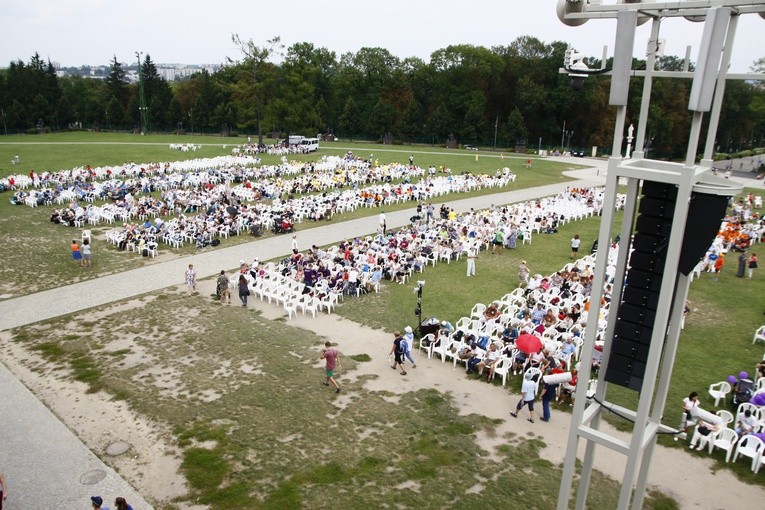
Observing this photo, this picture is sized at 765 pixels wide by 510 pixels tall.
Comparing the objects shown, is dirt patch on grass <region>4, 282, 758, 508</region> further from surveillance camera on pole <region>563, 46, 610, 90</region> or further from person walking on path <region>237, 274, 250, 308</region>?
surveillance camera on pole <region>563, 46, 610, 90</region>

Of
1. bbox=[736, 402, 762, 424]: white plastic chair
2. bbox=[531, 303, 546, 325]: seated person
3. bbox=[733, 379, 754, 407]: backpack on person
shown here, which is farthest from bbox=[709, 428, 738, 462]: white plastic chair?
bbox=[531, 303, 546, 325]: seated person

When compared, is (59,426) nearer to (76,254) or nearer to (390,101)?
(76,254)

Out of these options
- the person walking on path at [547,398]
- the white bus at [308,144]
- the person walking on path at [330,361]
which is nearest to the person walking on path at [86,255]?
the person walking on path at [330,361]

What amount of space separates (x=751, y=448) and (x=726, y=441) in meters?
0.39

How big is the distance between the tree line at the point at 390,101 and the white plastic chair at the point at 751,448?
55421 mm

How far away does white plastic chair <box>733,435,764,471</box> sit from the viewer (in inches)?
374

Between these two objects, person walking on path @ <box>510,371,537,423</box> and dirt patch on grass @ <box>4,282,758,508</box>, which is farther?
person walking on path @ <box>510,371,537,423</box>

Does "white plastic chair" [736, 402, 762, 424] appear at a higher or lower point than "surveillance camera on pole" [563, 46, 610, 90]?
lower

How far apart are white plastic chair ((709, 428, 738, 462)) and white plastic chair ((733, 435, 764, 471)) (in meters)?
0.10

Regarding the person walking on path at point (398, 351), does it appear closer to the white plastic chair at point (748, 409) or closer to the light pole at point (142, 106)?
the white plastic chair at point (748, 409)

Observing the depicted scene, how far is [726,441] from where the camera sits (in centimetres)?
988

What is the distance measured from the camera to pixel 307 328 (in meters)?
15.5

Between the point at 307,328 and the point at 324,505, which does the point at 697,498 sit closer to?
the point at 324,505

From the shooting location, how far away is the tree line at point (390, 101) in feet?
201
